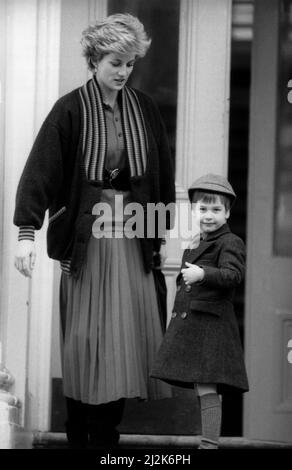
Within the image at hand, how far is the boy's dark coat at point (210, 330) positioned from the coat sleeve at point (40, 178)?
590mm

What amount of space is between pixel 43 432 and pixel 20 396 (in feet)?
0.90

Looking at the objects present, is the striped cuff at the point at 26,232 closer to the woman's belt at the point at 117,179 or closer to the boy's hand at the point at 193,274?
the woman's belt at the point at 117,179

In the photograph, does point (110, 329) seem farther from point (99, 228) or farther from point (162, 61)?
point (162, 61)

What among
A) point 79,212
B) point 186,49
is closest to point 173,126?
point 186,49

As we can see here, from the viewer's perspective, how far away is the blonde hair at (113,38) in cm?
503

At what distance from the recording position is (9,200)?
5.46 meters

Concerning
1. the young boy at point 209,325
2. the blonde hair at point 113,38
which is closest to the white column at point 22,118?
the blonde hair at point 113,38

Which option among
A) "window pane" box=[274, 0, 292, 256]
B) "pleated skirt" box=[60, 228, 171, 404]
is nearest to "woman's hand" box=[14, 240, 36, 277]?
"pleated skirt" box=[60, 228, 171, 404]

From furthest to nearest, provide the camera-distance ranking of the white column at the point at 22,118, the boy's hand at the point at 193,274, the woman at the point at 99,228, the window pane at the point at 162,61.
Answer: the window pane at the point at 162,61, the white column at the point at 22,118, the woman at the point at 99,228, the boy's hand at the point at 193,274

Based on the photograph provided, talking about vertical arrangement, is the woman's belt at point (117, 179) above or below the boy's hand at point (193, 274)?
above

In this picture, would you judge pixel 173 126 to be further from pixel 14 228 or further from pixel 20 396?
pixel 20 396

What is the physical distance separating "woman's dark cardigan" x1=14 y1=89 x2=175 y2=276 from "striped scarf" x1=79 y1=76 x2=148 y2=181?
0.02 m

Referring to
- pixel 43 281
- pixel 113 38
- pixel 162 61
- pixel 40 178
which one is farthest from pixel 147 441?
pixel 113 38

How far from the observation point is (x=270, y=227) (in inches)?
225
